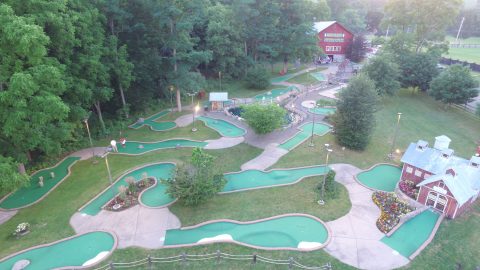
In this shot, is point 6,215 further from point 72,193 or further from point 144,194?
point 144,194

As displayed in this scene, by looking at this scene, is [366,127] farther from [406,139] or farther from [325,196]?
[325,196]

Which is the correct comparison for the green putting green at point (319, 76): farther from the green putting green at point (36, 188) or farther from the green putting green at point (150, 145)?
the green putting green at point (36, 188)

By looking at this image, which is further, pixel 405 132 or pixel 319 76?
pixel 319 76

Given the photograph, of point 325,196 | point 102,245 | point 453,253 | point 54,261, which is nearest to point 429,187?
point 453,253

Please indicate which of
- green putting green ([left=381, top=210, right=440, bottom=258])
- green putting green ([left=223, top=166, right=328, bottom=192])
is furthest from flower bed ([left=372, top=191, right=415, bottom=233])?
green putting green ([left=223, top=166, right=328, bottom=192])

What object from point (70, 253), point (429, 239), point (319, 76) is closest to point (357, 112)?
point (429, 239)

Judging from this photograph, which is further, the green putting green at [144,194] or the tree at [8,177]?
the green putting green at [144,194]

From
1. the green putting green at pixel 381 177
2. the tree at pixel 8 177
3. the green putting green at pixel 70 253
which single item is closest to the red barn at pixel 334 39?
the green putting green at pixel 381 177
